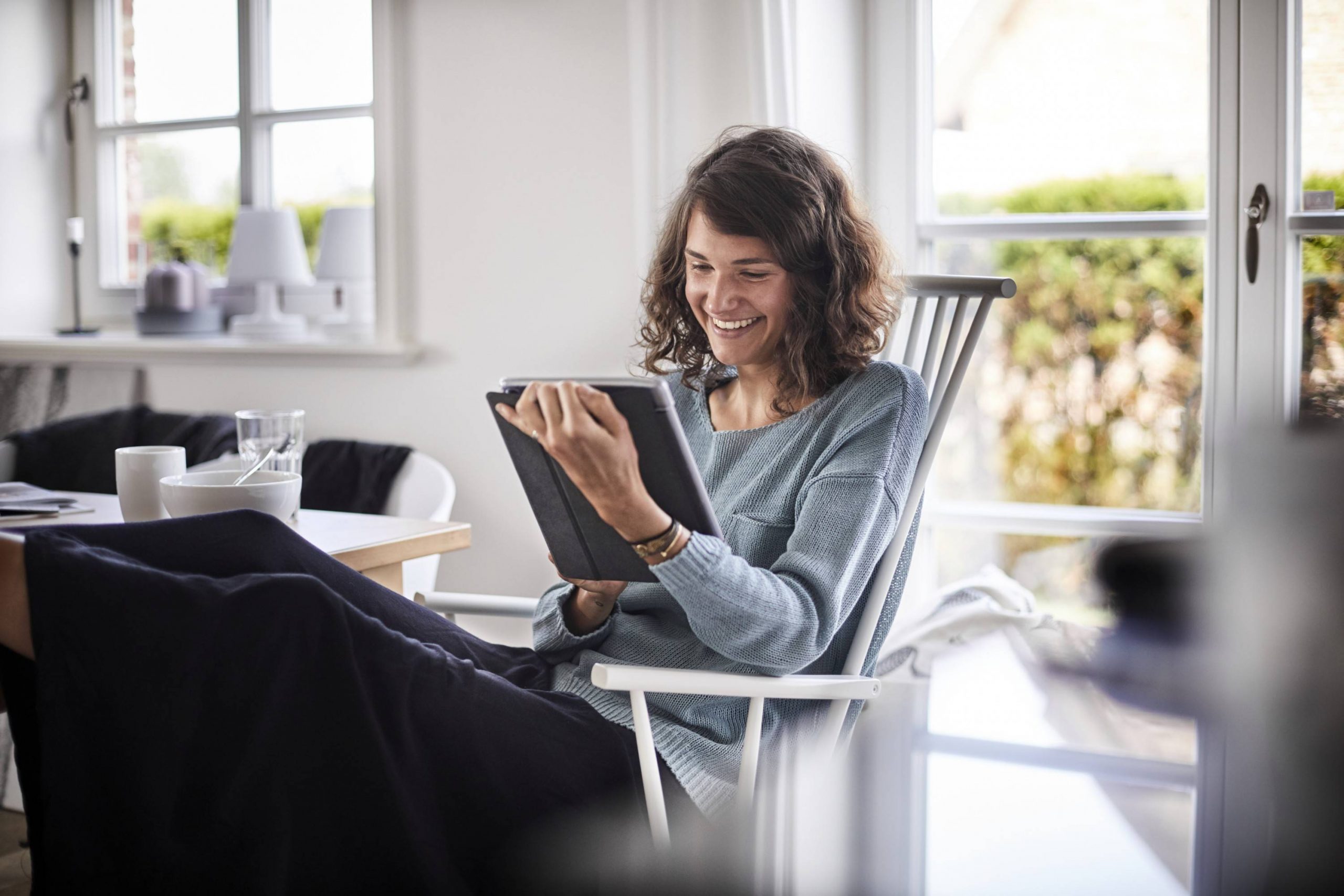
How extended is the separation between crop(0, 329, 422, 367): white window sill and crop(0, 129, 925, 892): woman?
4.28ft

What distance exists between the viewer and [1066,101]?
200 centimetres

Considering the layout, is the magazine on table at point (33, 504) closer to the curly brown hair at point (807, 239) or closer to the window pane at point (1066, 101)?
the curly brown hair at point (807, 239)

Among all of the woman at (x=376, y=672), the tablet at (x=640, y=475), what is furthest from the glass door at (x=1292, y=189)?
the tablet at (x=640, y=475)

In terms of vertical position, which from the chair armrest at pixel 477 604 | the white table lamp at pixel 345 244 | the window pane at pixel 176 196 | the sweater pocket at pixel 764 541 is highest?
the window pane at pixel 176 196

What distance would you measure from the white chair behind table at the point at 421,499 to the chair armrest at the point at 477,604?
399 millimetres

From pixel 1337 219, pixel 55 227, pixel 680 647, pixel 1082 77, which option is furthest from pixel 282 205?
pixel 1337 219

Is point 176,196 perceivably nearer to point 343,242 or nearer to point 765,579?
point 343,242

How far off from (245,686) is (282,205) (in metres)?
2.29

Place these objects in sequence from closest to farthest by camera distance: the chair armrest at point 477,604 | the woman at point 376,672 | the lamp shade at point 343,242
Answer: the woman at point 376,672, the chair armrest at point 477,604, the lamp shade at point 343,242

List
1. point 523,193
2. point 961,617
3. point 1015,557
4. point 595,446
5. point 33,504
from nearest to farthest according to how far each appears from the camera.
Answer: point 595,446
point 33,504
point 961,617
point 1015,557
point 523,193

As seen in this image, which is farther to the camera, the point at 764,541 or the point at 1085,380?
the point at 1085,380

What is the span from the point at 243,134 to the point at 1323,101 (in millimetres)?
2475

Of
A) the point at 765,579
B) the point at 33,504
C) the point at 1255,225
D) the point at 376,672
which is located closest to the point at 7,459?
the point at 33,504

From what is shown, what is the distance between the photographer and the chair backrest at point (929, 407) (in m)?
1.20
